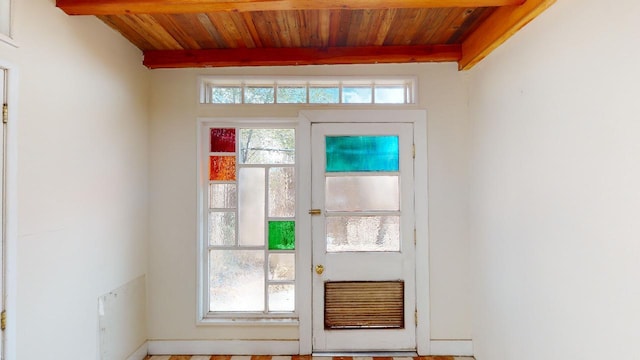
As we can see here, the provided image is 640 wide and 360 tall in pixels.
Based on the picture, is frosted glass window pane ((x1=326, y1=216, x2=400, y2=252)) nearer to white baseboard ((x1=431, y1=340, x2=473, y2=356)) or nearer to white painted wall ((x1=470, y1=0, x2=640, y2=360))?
white painted wall ((x1=470, y1=0, x2=640, y2=360))

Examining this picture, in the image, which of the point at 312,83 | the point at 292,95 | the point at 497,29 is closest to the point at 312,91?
the point at 312,83

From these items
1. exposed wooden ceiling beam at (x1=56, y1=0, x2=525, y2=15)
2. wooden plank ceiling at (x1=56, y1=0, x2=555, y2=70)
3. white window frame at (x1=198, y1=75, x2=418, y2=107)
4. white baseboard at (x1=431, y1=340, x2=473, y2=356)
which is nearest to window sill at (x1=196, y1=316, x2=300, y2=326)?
white baseboard at (x1=431, y1=340, x2=473, y2=356)

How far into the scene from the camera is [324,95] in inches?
127

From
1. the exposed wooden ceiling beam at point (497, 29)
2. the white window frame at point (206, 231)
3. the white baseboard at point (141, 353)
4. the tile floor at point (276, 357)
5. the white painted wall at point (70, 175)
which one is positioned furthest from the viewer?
the white window frame at point (206, 231)

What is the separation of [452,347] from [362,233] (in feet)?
3.83

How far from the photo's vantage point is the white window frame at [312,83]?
3.17 m

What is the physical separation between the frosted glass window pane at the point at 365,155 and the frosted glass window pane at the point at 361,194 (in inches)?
3.3

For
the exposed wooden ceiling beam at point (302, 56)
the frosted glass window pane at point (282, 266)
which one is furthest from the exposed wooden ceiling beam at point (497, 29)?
the frosted glass window pane at point (282, 266)

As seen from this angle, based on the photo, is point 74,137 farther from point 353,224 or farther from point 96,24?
point 353,224

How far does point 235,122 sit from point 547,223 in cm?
237

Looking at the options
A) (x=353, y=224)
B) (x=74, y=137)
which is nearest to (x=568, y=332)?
(x=353, y=224)

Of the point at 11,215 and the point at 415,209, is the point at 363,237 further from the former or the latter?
the point at 11,215

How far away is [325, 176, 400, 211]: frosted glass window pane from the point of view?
3170 mm

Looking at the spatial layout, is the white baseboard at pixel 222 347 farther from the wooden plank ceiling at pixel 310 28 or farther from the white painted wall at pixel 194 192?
the wooden plank ceiling at pixel 310 28
